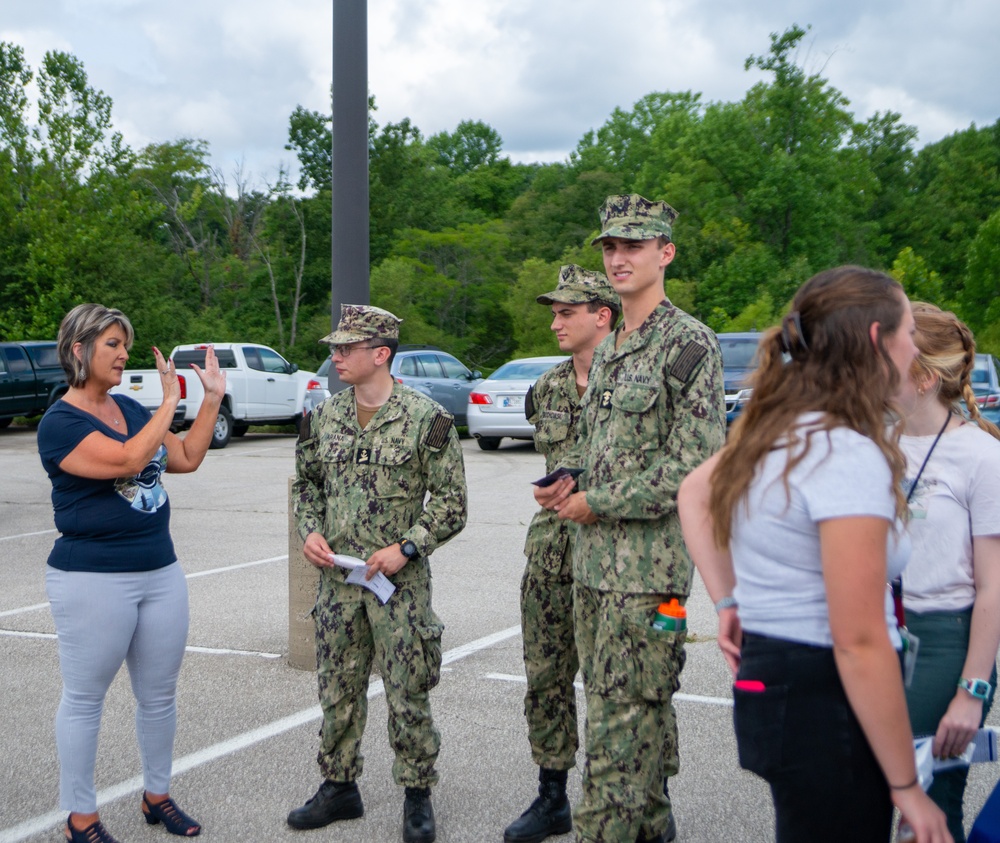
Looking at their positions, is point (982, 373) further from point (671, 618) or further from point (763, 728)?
point (763, 728)

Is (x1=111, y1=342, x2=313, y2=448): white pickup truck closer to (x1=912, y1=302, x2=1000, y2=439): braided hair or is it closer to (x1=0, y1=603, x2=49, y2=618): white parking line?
(x1=0, y1=603, x2=49, y2=618): white parking line

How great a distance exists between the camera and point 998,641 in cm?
272

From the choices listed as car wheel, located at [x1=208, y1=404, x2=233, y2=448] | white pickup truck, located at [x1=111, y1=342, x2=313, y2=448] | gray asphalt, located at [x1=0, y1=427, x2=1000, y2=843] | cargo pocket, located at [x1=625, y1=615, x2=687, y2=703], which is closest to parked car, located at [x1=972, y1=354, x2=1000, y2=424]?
gray asphalt, located at [x1=0, y1=427, x2=1000, y2=843]

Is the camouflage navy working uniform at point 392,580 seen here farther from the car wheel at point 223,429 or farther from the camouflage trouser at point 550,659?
the car wheel at point 223,429

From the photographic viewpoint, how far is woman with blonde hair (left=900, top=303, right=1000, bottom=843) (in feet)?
8.70

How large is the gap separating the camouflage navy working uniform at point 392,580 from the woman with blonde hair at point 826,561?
6.58 feet

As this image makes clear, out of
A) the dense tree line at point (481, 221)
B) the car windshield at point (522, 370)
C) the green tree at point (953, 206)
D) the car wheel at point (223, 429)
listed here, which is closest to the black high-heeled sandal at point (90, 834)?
the car windshield at point (522, 370)

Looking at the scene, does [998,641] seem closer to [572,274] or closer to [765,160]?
[572,274]

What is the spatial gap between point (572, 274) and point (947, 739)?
2.24 meters

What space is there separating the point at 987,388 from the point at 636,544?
53.3 ft

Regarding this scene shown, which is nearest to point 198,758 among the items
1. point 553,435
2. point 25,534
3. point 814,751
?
point 553,435

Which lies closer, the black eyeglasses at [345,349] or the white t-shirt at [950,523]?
the white t-shirt at [950,523]

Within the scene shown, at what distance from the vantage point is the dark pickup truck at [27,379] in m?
22.9

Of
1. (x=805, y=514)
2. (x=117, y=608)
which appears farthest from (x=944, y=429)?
(x=117, y=608)
